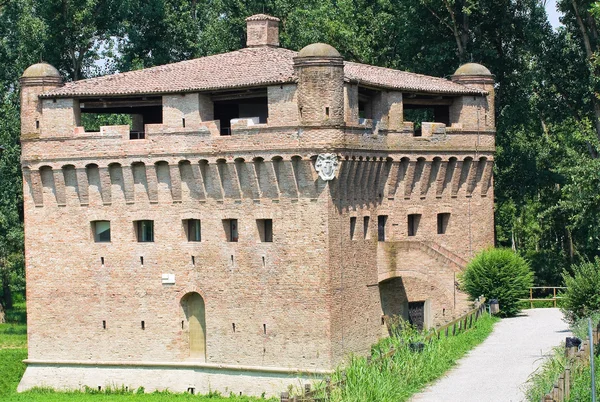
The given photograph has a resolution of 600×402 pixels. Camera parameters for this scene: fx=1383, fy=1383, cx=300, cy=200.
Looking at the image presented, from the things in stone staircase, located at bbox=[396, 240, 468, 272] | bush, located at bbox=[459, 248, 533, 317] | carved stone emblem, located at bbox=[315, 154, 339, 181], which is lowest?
bush, located at bbox=[459, 248, 533, 317]

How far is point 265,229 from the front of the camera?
42625 mm

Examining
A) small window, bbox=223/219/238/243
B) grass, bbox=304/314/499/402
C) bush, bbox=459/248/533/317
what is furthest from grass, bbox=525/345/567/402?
small window, bbox=223/219/238/243

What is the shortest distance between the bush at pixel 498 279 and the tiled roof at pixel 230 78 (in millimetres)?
6183

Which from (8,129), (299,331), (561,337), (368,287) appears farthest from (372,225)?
(8,129)

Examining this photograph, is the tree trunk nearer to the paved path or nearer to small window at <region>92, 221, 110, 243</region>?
small window at <region>92, 221, 110, 243</region>

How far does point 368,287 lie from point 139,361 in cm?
776

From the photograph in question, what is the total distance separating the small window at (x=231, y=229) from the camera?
4312 cm

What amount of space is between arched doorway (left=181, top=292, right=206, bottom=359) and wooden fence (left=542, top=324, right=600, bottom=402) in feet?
47.3

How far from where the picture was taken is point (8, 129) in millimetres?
55875

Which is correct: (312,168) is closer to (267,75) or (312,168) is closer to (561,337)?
(267,75)

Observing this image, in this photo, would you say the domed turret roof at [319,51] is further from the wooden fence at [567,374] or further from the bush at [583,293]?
the wooden fence at [567,374]

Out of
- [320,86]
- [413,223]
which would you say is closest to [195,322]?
[413,223]

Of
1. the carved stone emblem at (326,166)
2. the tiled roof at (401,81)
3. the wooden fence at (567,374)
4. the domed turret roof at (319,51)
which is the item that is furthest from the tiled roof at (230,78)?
the wooden fence at (567,374)

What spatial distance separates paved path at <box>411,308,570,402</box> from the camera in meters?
32.0
